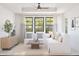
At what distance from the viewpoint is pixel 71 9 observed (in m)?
4.61

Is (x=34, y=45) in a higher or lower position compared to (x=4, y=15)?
lower

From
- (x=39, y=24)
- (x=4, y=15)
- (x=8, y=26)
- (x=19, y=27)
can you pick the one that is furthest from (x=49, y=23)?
(x=4, y=15)

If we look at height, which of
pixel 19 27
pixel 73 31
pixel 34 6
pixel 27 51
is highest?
pixel 34 6

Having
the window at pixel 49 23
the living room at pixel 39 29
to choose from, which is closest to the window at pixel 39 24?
the living room at pixel 39 29

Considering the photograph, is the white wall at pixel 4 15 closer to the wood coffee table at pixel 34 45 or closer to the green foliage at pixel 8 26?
the green foliage at pixel 8 26

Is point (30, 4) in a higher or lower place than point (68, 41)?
higher

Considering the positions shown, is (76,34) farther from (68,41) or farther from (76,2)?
(76,2)

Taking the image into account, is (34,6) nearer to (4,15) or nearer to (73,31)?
(4,15)

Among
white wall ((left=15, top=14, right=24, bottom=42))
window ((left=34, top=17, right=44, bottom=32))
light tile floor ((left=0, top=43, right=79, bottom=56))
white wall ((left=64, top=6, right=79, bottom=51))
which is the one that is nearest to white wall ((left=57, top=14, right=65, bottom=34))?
white wall ((left=64, top=6, right=79, bottom=51))

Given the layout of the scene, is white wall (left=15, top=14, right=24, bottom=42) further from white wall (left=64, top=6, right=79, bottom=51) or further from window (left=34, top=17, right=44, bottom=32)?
white wall (left=64, top=6, right=79, bottom=51)

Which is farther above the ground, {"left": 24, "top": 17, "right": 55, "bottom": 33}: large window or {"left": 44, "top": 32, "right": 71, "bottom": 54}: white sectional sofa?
{"left": 24, "top": 17, "right": 55, "bottom": 33}: large window

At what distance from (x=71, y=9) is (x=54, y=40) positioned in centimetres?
88

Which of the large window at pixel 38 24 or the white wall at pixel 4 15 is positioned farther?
the large window at pixel 38 24

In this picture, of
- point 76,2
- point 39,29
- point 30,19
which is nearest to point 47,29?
point 39,29
